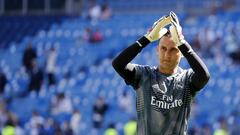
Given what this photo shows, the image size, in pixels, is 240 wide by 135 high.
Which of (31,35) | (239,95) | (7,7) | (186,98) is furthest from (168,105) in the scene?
(7,7)

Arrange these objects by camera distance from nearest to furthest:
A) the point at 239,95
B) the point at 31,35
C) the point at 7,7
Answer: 1. the point at 239,95
2. the point at 31,35
3. the point at 7,7

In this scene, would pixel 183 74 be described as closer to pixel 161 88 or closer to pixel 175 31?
pixel 161 88

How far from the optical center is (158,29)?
507cm

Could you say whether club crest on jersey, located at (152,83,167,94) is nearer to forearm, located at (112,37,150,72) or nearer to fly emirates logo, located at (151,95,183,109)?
fly emirates logo, located at (151,95,183,109)

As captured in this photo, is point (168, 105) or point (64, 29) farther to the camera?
point (64, 29)

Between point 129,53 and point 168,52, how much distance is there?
29 cm

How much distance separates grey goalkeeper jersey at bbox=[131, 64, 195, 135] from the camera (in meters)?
5.15

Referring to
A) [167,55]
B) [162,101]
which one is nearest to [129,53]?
[167,55]

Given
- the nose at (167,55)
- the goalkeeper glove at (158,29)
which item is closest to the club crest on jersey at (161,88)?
the nose at (167,55)

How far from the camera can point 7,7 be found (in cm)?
2692

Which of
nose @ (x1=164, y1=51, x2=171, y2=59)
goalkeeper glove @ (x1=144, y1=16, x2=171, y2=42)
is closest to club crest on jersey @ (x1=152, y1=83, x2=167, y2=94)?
nose @ (x1=164, y1=51, x2=171, y2=59)

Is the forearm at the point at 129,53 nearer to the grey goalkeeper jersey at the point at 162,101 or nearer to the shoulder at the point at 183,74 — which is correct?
the grey goalkeeper jersey at the point at 162,101

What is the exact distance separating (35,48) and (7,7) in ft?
15.8

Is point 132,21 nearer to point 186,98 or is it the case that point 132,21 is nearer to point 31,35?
point 31,35
